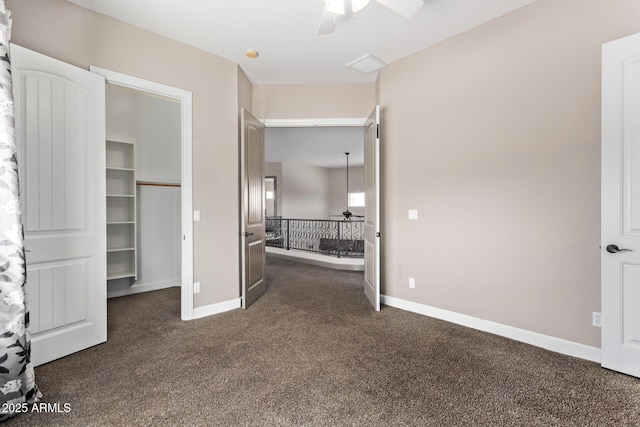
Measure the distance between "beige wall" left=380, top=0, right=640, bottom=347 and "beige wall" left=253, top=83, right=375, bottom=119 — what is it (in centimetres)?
46

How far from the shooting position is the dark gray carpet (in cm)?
156

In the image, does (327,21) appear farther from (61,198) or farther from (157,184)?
(157,184)

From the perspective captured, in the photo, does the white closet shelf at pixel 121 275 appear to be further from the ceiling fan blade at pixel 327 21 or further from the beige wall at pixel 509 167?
the ceiling fan blade at pixel 327 21

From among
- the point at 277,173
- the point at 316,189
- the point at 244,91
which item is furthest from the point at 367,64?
the point at 316,189

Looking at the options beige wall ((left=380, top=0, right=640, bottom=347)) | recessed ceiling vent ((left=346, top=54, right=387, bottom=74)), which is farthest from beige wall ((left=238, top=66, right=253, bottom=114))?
beige wall ((left=380, top=0, right=640, bottom=347))

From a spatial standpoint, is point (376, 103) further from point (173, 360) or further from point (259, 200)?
point (173, 360)

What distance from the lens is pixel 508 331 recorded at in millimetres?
2512

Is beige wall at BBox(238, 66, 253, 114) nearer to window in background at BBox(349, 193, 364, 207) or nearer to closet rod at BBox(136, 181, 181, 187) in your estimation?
closet rod at BBox(136, 181, 181, 187)

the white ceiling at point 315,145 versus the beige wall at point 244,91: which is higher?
the white ceiling at point 315,145

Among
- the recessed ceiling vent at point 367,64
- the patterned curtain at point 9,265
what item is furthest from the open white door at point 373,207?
the patterned curtain at point 9,265

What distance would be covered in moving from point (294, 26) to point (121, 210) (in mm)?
3122

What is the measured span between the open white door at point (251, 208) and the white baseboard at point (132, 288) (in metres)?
1.55

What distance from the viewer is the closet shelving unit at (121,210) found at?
367cm

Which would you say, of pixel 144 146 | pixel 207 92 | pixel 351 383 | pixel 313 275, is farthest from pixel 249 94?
pixel 351 383
